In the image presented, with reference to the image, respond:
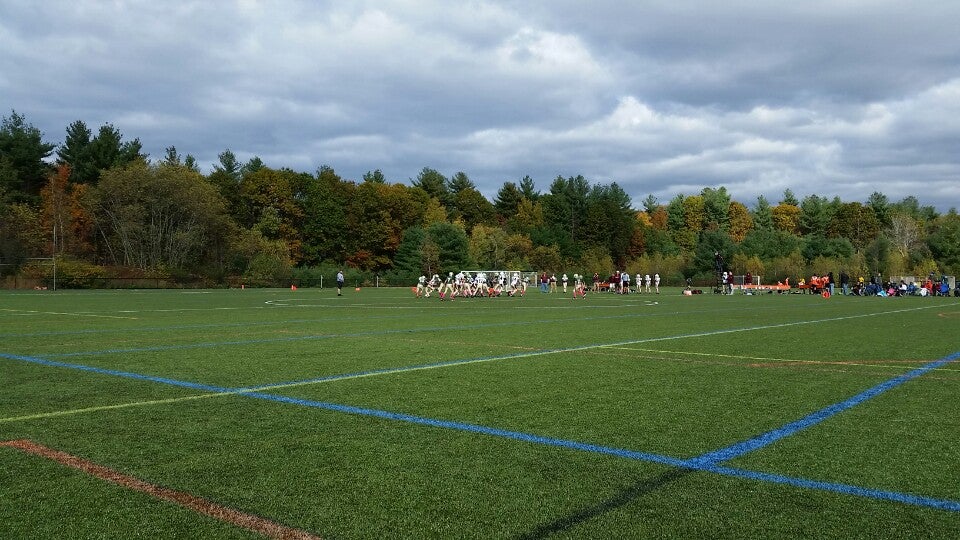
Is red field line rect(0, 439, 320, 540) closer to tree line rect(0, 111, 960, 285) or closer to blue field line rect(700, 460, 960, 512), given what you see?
blue field line rect(700, 460, 960, 512)

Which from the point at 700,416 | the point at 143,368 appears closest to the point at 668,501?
the point at 700,416

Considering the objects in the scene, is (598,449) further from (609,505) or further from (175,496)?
(175,496)

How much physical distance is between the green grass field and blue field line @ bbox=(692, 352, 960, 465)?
0.10 ft

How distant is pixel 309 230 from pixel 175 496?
83.4 m

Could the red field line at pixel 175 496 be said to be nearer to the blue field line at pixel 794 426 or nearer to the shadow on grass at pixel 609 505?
the shadow on grass at pixel 609 505

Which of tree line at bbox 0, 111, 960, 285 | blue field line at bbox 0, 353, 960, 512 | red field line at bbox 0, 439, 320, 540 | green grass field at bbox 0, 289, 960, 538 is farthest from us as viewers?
tree line at bbox 0, 111, 960, 285

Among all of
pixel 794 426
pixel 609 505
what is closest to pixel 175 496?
pixel 609 505

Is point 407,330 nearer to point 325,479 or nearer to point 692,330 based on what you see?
point 692,330

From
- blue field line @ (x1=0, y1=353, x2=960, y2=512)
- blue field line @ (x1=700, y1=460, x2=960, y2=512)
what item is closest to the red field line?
blue field line @ (x1=0, y1=353, x2=960, y2=512)

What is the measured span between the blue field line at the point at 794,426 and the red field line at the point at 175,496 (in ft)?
9.27

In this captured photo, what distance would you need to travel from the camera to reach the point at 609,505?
3.98 metres

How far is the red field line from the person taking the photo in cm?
358

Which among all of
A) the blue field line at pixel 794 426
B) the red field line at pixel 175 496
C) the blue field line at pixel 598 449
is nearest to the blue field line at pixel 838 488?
the blue field line at pixel 598 449

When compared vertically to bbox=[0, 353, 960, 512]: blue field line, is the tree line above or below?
above
